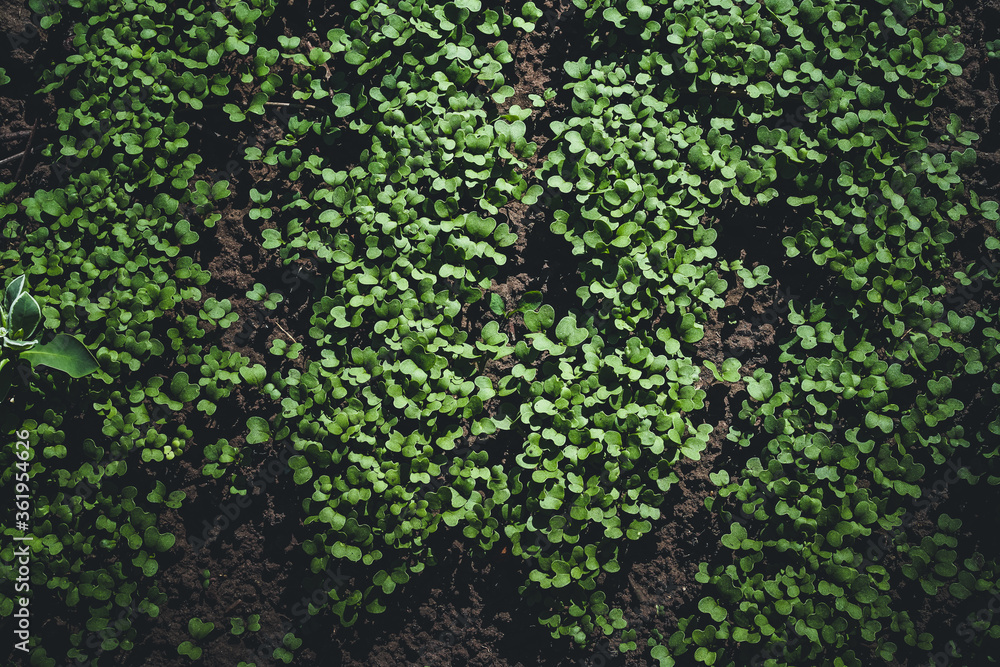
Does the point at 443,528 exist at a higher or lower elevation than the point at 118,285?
lower

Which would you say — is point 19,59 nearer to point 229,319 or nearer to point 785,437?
point 229,319

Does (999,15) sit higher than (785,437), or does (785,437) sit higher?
(999,15)

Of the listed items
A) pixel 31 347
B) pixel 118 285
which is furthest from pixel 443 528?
pixel 31 347

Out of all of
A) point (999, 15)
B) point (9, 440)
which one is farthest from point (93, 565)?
point (999, 15)

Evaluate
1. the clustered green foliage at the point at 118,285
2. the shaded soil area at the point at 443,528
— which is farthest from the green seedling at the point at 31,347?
the shaded soil area at the point at 443,528

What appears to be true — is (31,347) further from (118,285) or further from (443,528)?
(443,528)

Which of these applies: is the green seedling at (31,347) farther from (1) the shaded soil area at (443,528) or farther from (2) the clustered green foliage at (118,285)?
(1) the shaded soil area at (443,528)

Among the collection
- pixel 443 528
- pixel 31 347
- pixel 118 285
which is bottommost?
pixel 443 528

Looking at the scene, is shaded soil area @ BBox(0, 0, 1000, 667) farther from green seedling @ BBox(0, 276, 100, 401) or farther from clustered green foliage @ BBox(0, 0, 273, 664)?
green seedling @ BBox(0, 276, 100, 401)
